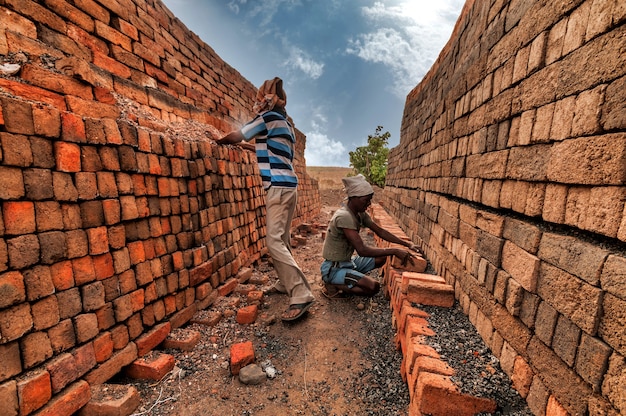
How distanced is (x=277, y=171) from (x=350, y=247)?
1338 mm

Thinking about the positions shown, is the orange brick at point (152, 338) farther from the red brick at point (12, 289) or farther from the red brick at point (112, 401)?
the red brick at point (12, 289)

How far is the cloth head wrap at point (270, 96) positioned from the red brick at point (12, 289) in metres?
2.62

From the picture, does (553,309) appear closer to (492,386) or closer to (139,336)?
(492,386)

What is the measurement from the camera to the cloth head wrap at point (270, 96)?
3.42 metres

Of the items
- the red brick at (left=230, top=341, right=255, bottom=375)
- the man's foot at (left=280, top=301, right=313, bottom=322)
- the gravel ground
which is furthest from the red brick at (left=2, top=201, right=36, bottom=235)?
the man's foot at (left=280, top=301, right=313, bottom=322)

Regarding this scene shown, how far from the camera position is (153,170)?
104 inches

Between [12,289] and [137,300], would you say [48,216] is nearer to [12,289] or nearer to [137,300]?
[12,289]

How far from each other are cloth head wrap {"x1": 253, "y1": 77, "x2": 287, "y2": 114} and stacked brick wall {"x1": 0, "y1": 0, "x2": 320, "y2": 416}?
0.83m

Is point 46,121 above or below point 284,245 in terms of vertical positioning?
above

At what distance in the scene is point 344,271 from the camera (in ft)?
11.7

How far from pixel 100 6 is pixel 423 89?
15.5 ft

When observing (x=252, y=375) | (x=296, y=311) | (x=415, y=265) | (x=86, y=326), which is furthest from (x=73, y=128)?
(x=415, y=265)

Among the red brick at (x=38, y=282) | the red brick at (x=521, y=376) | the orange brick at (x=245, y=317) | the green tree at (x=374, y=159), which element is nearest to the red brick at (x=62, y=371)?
the red brick at (x=38, y=282)

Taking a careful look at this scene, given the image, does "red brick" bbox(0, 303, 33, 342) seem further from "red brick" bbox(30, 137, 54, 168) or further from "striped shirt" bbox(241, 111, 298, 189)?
"striped shirt" bbox(241, 111, 298, 189)
